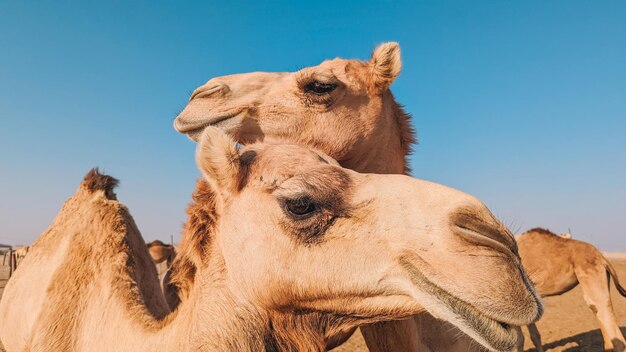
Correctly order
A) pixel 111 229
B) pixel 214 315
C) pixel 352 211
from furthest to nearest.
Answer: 1. pixel 111 229
2. pixel 214 315
3. pixel 352 211

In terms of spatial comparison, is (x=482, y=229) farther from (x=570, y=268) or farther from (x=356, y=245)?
(x=570, y=268)

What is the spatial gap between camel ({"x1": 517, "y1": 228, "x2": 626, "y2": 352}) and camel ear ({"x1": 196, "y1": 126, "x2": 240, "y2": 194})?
9.66 m

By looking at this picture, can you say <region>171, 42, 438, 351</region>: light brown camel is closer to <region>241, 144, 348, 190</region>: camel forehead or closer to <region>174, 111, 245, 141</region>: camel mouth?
<region>174, 111, 245, 141</region>: camel mouth

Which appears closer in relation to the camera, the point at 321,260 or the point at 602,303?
the point at 321,260

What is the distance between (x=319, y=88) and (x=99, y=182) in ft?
8.60

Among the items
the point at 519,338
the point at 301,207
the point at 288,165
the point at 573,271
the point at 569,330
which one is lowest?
the point at 569,330

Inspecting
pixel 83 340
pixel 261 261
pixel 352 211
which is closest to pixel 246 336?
pixel 261 261

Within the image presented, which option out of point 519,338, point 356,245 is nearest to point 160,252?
point 519,338

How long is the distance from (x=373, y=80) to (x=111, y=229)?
9.04 feet

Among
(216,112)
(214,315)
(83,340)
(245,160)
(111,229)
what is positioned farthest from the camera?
(111,229)

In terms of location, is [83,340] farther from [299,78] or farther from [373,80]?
[373,80]

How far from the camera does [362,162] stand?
4.01 m

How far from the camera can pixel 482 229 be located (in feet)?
6.36

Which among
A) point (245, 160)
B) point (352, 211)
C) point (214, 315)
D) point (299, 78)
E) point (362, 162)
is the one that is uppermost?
point (299, 78)
